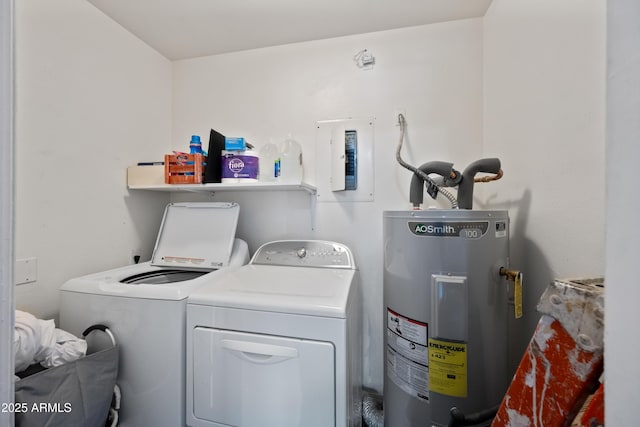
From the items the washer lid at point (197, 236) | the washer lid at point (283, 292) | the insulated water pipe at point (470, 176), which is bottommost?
the washer lid at point (283, 292)

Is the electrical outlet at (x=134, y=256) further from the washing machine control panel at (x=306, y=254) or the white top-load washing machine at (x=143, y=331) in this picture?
the washing machine control panel at (x=306, y=254)

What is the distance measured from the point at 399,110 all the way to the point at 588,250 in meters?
1.16

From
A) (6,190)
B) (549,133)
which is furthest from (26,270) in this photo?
(549,133)

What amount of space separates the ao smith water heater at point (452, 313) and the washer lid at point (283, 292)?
31cm

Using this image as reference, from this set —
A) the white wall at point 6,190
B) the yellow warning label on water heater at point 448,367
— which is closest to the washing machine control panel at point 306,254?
the yellow warning label on water heater at point 448,367

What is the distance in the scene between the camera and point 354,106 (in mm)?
1628

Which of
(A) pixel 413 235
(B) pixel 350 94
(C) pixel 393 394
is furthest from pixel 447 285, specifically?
(B) pixel 350 94

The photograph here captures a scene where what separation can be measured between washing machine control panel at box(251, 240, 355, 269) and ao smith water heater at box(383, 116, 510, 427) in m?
0.48

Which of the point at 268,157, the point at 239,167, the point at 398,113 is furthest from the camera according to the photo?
the point at 268,157

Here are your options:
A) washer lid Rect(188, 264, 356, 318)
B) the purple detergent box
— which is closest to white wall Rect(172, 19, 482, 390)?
Result: the purple detergent box

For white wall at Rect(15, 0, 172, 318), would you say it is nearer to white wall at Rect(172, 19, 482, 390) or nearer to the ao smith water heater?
white wall at Rect(172, 19, 482, 390)

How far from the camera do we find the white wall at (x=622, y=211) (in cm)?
29

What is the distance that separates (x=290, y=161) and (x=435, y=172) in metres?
0.87

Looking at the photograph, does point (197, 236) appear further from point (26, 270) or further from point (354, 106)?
point (354, 106)
